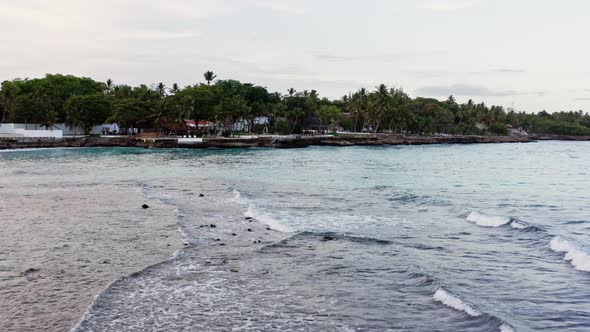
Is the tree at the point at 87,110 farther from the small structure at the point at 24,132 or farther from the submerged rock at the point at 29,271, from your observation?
the submerged rock at the point at 29,271

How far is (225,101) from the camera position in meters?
108

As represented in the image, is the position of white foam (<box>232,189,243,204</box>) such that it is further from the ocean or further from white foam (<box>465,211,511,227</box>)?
white foam (<box>465,211,511,227</box>)

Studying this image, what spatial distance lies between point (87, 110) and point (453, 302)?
99.1 meters

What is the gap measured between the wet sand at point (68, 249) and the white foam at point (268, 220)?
3.32 meters

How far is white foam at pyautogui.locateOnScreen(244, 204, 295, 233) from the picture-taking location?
2052 centimetres

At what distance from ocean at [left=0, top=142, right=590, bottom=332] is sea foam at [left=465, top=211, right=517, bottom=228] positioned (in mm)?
109

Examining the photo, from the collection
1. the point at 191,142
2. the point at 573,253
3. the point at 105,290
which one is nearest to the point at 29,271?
the point at 105,290

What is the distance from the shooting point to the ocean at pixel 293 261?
436 inches

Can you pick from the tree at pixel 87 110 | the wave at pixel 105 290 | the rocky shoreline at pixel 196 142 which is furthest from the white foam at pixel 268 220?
the tree at pixel 87 110

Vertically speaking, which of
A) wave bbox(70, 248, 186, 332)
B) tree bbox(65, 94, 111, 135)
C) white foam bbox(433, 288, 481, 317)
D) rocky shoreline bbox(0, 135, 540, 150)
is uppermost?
tree bbox(65, 94, 111, 135)

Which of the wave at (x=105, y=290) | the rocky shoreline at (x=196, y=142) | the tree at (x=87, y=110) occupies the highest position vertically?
the tree at (x=87, y=110)

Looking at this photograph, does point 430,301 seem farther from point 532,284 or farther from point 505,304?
point 532,284

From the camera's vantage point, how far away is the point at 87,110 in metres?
101

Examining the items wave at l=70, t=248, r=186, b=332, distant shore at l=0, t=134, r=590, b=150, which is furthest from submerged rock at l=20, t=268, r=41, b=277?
distant shore at l=0, t=134, r=590, b=150
